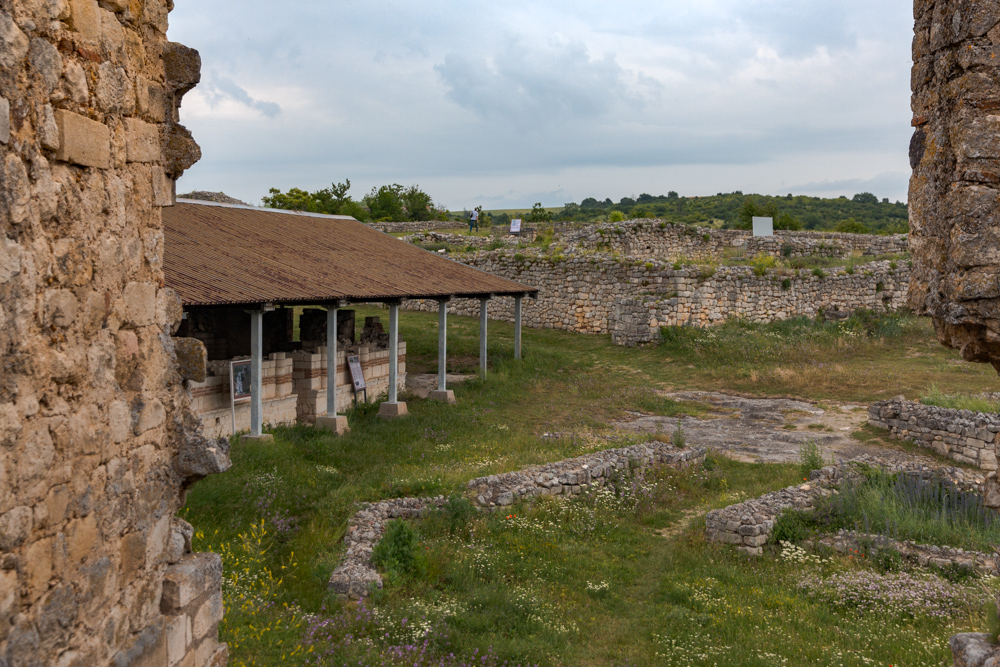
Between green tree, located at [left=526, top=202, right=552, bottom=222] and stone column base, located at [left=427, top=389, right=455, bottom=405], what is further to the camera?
green tree, located at [left=526, top=202, right=552, bottom=222]

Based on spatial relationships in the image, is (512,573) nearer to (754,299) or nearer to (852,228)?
(754,299)

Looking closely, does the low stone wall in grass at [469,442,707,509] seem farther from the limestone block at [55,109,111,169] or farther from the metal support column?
the metal support column

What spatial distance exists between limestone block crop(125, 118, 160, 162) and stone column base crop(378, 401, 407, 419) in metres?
10.8

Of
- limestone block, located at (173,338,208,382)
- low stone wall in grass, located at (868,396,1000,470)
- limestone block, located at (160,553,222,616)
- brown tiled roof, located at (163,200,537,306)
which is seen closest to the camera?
limestone block, located at (160,553,222,616)

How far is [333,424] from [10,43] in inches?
408

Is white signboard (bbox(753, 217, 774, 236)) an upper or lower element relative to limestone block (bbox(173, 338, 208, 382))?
upper

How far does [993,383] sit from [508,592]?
1521 cm

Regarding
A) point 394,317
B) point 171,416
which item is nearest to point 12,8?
point 171,416

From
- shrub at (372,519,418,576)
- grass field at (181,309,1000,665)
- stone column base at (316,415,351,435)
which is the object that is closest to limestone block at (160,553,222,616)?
grass field at (181,309,1000,665)

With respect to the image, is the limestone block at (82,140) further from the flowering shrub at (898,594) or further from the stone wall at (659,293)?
the stone wall at (659,293)

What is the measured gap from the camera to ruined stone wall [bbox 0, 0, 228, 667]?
9.04 feet

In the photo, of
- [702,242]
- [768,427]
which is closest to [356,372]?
[768,427]

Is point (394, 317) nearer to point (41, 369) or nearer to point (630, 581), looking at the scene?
point (630, 581)

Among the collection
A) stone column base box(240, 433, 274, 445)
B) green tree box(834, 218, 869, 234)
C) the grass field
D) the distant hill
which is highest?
the distant hill
